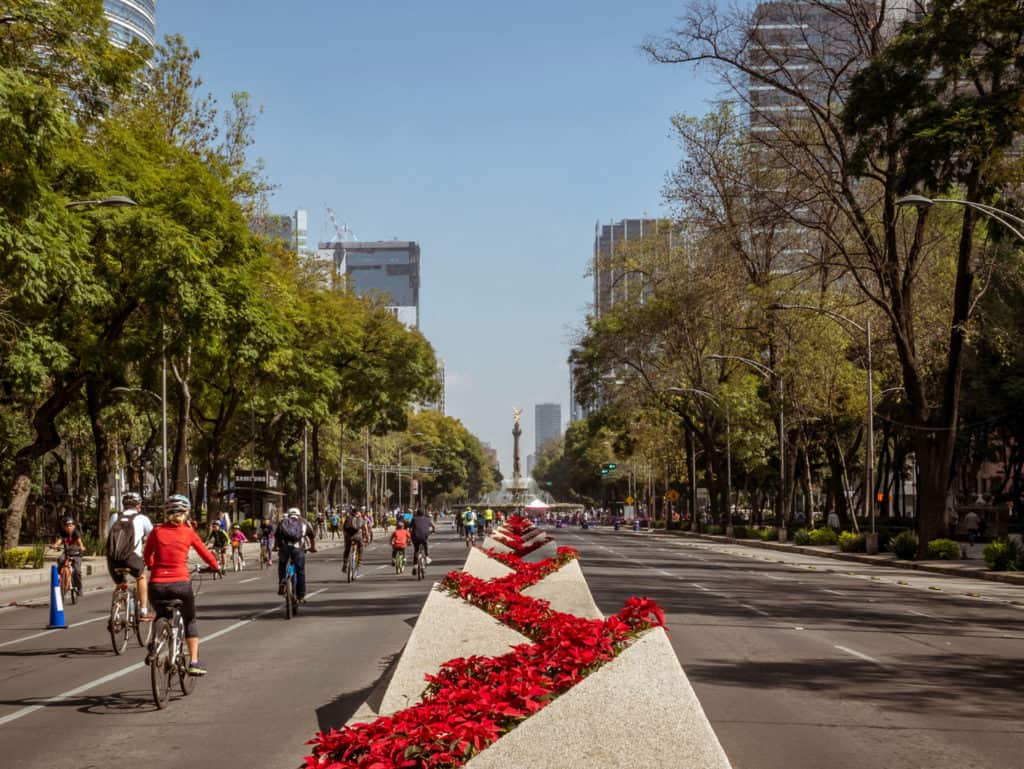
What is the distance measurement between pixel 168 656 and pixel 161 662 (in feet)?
0.60

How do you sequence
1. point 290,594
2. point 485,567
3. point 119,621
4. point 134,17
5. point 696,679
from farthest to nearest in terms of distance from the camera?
1. point 134,17
2. point 290,594
3. point 485,567
4. point 119,621
5. point 696,679

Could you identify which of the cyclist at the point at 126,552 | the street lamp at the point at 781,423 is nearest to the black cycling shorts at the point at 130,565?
the cyclist at the point at 126,552

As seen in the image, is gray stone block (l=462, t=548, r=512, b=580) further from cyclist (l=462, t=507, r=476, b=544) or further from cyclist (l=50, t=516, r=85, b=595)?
cyclist (l=462, t=507, r=476, b=544)

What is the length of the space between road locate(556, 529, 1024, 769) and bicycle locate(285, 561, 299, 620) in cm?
513

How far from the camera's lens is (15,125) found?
19.2 meters

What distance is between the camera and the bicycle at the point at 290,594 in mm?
22094

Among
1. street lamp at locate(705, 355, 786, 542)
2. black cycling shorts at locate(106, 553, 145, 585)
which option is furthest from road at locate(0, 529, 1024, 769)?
street lamp at locate(705, 355, 786, 542)

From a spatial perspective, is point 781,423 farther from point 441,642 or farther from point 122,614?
point 441,642

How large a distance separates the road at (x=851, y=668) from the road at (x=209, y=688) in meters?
3.56

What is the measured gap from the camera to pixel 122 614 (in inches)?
677

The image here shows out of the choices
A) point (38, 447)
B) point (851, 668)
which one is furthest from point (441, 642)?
point (38, 447)

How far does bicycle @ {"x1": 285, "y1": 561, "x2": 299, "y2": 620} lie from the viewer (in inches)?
870

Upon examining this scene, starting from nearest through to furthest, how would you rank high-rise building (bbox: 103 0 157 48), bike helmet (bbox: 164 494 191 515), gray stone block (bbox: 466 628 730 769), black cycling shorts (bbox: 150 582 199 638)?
gray stone block (bbox: 466 628 730 769) → black cycling shorts (bbox: 150 582 199 638) → bike helmet (bbox: 164 494 191 515) → high-rise building (bbox: 103 0 157 48)

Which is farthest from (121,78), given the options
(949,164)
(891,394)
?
(891,394)
